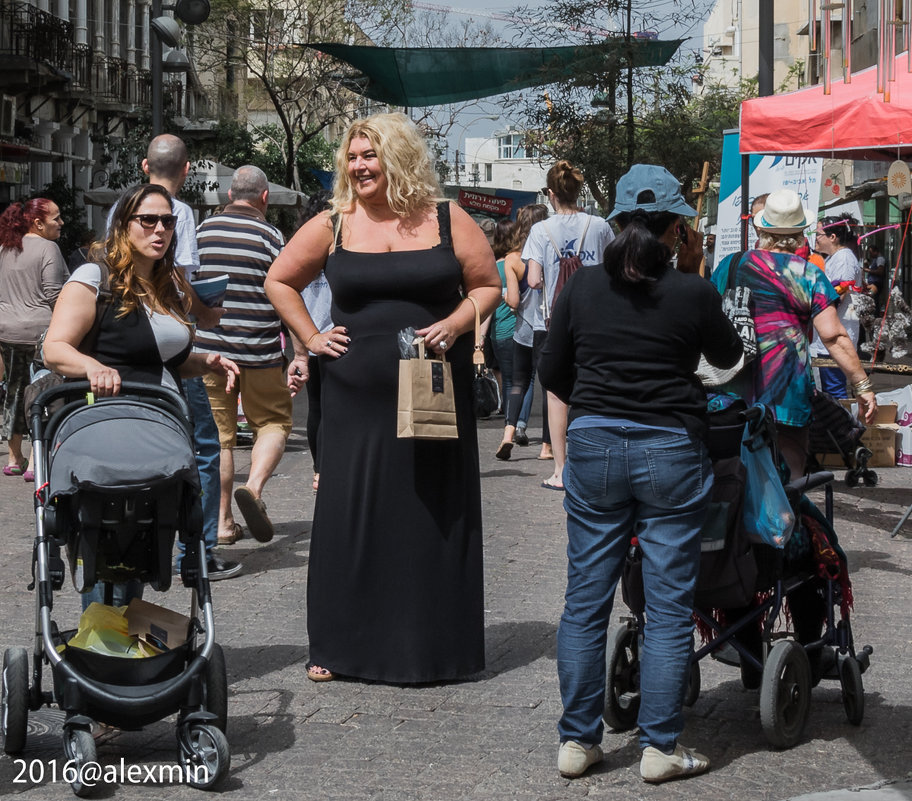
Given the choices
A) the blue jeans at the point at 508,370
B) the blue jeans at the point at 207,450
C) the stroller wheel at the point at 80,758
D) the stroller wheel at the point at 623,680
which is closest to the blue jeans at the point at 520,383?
the blue jeans at the point at 508,370

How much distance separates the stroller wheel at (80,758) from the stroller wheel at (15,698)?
288 mm

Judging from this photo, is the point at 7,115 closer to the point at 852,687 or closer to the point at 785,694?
the point at 852,687

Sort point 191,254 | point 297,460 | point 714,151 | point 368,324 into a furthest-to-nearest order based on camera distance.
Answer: point 714,151 → point 297,460 → point 191,254 → point 368,324

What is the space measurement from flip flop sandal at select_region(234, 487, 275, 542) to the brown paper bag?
2.43 meters

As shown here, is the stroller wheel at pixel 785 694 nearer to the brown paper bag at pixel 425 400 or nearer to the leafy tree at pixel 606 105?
the brown paper bag at pixel 425 400

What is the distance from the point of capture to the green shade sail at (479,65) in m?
18.4

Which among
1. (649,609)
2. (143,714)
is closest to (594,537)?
(649,609)

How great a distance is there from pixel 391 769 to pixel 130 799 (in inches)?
31.8

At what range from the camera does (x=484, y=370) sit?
15.3 m

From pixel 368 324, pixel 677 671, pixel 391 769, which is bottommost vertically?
pixel 391 769

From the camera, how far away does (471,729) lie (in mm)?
5316

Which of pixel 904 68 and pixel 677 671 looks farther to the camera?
pixel 904 68

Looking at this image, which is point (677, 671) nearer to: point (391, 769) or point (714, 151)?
point (391, 769)

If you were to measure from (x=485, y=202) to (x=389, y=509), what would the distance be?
3943 centimetres
